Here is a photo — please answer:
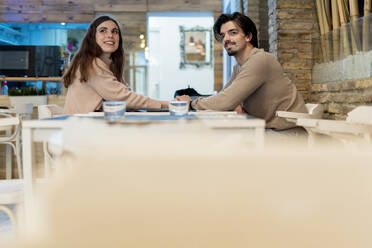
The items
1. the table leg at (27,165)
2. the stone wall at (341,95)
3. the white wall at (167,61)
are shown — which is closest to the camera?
the table leg at (27,165)

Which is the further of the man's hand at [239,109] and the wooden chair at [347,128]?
the man's hand at [239,109]

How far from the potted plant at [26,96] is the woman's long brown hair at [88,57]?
5.80ft

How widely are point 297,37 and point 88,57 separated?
2588 millimetres

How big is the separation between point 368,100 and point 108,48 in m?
1.88

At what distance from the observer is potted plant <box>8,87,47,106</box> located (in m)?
4.07

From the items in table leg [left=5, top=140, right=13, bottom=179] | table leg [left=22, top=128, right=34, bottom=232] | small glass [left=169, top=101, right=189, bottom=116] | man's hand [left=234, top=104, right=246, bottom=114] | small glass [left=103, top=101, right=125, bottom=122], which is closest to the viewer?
table leg [left=22, top=128, right=34, bottom=232]

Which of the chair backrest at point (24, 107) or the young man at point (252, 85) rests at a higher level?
the young man at point (252, 85)

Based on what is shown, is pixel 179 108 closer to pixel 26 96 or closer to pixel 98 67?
pixel 98 67

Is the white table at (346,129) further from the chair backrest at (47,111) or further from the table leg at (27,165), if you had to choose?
the chair backrest at (47,111)

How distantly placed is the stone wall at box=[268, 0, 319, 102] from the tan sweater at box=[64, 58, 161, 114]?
231 centimetres

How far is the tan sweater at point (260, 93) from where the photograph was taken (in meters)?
2.19

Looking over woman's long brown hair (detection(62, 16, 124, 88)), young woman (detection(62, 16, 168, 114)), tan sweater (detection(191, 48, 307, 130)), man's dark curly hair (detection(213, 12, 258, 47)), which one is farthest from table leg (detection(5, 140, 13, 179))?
man's dark curly hair (detection(213, 12, 258, 47))

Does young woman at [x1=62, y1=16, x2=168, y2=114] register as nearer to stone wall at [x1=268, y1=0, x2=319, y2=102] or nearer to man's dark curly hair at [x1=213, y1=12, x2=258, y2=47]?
man's dark curly hair at [x1=213, y1=12, x2=258, y2=47]

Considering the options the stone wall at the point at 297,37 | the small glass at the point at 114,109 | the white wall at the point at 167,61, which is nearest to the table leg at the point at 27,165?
the small glass at the point at 114,109
